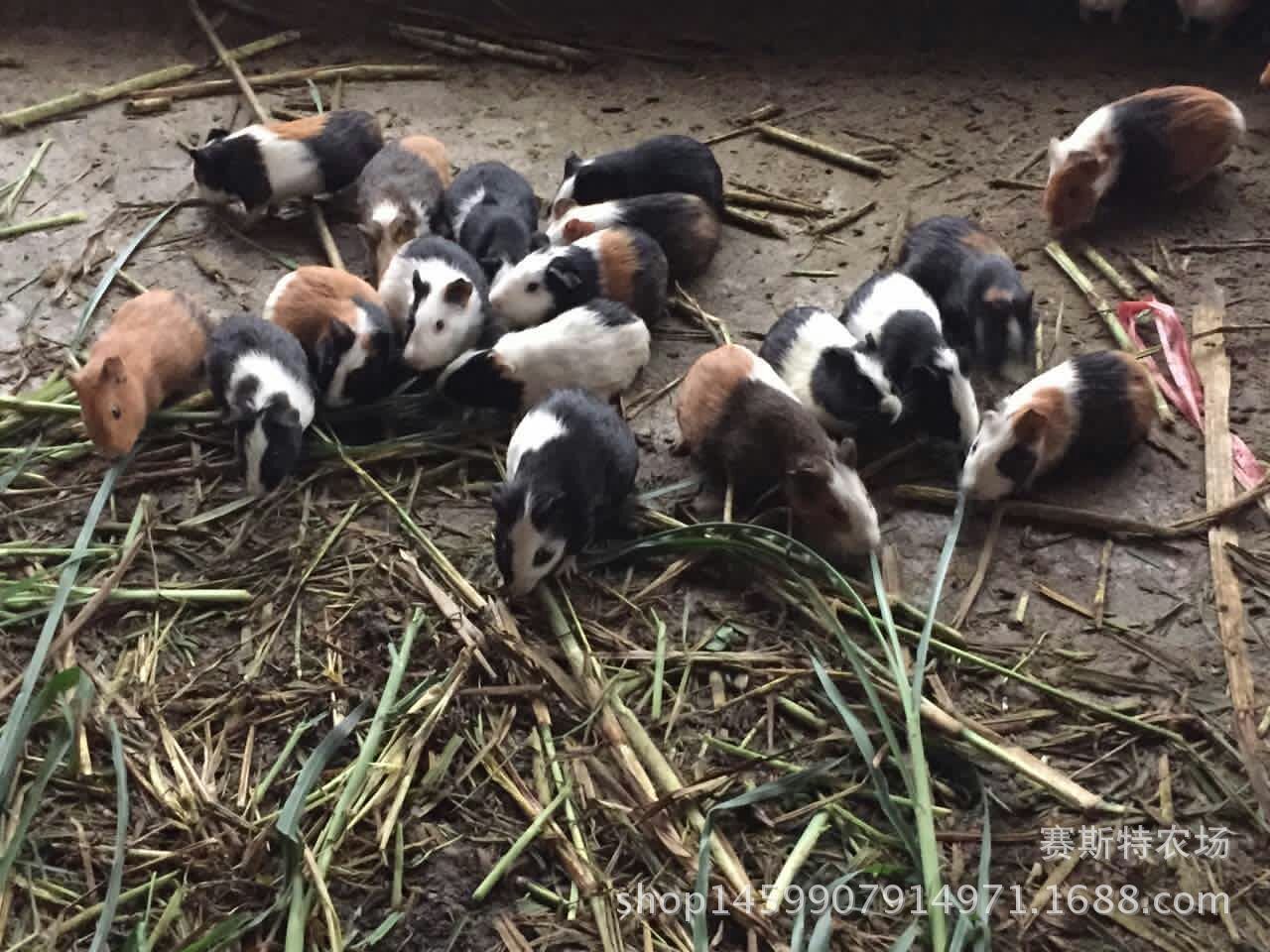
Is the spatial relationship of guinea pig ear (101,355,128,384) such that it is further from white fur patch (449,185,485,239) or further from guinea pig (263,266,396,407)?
white fur patch (449,185,485,239)

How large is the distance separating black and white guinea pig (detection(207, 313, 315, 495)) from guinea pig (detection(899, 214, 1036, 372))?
1962 mm

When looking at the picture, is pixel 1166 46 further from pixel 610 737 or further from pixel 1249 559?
pixel 610 737

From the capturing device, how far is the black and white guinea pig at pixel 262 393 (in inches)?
124

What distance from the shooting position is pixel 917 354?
133 inches

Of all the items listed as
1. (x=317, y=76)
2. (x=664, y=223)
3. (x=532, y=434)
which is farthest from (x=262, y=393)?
(x=317, y=76)

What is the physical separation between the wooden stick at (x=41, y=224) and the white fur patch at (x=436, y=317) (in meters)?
1.43

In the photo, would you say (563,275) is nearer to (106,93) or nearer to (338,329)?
(338,329)

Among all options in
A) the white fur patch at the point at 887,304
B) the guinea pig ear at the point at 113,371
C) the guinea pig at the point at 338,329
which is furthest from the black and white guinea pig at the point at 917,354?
the guinea pig ear at the point at 113,371

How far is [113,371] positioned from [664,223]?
1.80m

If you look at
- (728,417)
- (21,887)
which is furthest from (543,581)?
(21,887)

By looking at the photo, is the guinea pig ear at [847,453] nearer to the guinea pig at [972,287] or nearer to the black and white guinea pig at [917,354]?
the black and white guinea pig at [917,354]

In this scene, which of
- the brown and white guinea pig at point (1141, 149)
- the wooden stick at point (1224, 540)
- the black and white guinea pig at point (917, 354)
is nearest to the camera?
the wooden stick at point (1224, 540)

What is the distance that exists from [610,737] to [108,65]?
A: 13.3 ft

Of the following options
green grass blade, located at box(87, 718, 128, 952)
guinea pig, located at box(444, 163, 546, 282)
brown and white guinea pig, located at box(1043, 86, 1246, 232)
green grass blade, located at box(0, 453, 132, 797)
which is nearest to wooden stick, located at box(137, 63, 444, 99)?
guinea pig, located at box(444, 163, 546, 282)
